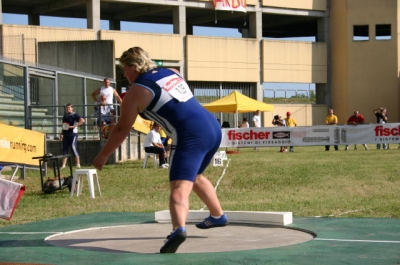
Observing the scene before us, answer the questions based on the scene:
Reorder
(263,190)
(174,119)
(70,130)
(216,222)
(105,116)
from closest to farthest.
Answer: (174,119) < (216,222) < (263,190) < (70,130) < (105,116)

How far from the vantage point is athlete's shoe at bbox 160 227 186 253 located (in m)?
6.97

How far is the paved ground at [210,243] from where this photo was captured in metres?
6.87

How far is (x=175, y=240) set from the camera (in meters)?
6.99

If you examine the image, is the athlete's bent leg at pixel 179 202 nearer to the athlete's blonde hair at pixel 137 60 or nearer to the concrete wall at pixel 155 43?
the athlete's blonde hair at pixel 137 60

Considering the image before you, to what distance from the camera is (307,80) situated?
54.7 m

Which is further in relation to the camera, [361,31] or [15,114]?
[361,31]

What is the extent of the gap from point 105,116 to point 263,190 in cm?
745

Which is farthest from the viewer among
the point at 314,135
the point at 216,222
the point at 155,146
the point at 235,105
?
the point at 235,105

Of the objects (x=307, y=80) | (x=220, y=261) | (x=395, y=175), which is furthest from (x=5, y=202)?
(x=307, y=80)

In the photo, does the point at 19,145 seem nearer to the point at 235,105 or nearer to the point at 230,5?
the point at 235,105

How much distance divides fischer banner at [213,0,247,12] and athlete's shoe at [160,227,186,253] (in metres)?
44.1

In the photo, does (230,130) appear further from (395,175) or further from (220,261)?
(220,261)

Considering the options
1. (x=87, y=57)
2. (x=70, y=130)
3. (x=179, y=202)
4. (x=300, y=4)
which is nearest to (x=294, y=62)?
(x=300, y=4)

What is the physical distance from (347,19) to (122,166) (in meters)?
33.8
